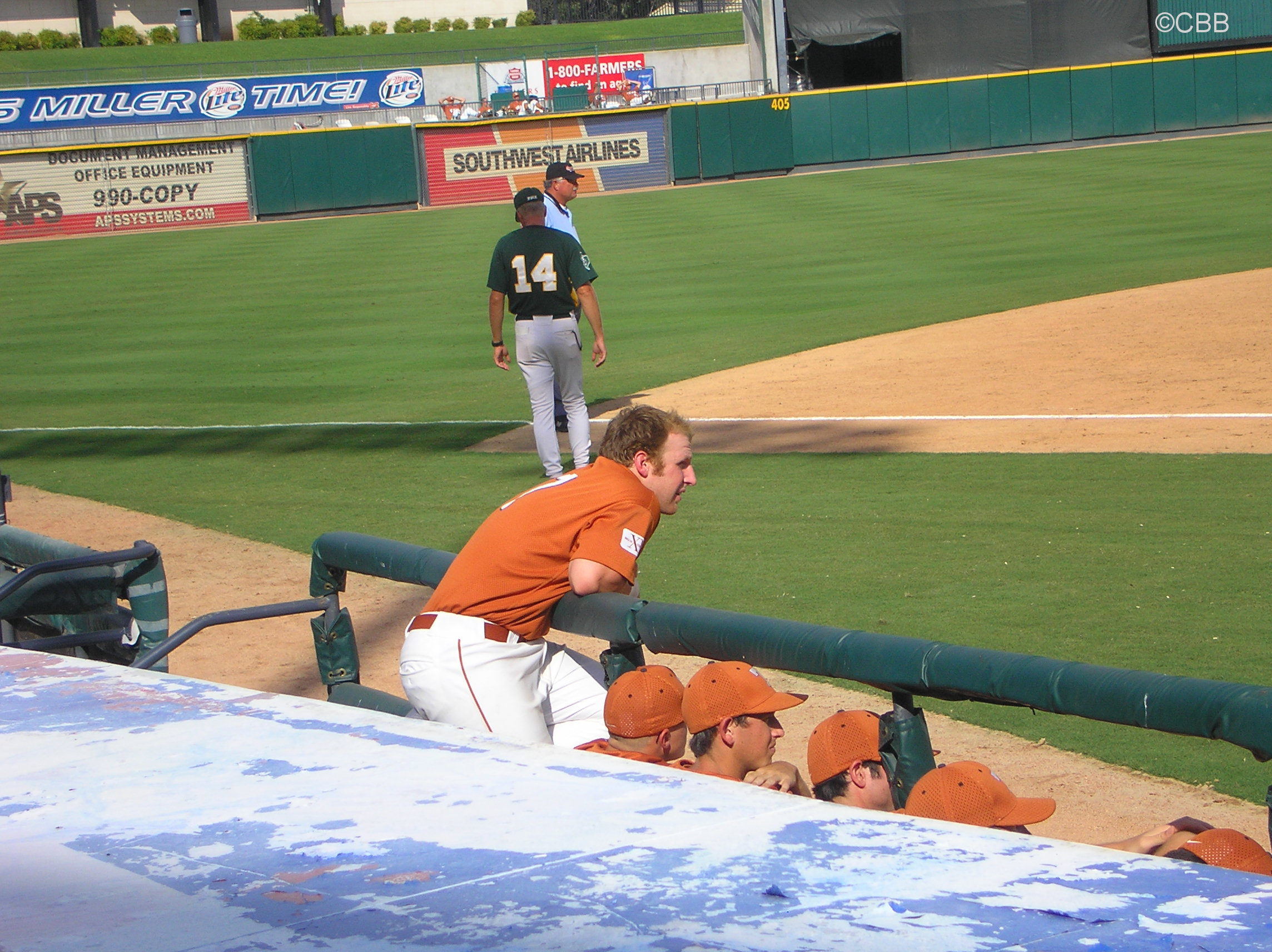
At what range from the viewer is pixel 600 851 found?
1.71 m

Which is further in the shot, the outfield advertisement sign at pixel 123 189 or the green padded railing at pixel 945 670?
the outfield advertisement sign at pixel 123 189

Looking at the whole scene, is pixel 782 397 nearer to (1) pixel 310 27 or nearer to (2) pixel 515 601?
(2) pixel 515 601

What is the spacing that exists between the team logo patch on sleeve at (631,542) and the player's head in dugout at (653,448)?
27 cm

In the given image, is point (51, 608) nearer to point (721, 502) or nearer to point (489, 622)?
point (489, 622)

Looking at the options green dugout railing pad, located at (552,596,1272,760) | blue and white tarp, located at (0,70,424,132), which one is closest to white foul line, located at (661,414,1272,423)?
green dugout railing pad, located at (552,596,1272,760)

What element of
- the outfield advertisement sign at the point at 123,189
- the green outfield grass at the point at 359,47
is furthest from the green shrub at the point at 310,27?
the outfield advertisement sign at the point at 123,189

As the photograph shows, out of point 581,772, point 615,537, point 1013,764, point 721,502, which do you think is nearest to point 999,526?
point 721,502

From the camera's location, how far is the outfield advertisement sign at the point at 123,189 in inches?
1314

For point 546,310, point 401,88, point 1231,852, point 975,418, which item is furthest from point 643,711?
point 401,88

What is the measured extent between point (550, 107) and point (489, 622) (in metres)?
47.1

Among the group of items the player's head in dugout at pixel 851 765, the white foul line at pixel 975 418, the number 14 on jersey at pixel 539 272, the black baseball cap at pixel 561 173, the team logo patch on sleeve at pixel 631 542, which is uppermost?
the black baseball cap at pixel 561 173

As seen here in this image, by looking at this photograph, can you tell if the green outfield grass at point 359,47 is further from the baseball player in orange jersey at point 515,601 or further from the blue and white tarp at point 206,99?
the baseball player in orange jersey at point 515,601

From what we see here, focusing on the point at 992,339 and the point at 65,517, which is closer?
the point at 65,517

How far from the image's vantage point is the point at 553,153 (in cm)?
3603
